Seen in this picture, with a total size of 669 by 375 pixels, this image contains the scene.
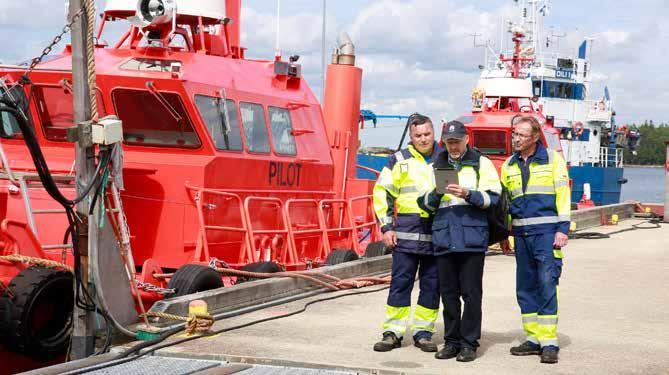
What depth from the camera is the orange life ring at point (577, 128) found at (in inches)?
1259

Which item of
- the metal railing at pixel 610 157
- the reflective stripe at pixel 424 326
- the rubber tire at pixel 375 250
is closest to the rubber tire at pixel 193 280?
the reflective stripe at pixel 424 326

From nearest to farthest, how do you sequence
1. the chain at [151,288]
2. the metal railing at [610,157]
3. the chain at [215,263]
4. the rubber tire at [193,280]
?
the chain at [151,288] → the rubber tire at [193,280] → the chain at [215,263] → the metal railing at [610,157]

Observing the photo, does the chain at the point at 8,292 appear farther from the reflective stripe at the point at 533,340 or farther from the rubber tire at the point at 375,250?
the rubber tire at the point at 375,250

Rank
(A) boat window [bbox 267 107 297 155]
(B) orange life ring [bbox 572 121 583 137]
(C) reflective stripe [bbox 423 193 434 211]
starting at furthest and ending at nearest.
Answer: (B) orange life ring [bbox 572 121 583 137] < (A) boat window [bbox 267 107 297 155] < (C) reflective stripe [bbox 423 193 434 211]

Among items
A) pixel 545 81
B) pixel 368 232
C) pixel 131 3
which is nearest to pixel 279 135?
pixel 131 3

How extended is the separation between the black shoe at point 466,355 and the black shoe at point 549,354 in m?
0.49

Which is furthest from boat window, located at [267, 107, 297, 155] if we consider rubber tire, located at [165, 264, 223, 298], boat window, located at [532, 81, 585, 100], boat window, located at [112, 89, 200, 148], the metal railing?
the metal railing

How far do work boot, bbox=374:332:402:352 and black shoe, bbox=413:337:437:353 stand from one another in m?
0.16

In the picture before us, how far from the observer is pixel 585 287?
430 inches

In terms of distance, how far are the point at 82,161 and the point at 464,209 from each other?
108 inches

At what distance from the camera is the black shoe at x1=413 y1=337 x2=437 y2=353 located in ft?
23.0

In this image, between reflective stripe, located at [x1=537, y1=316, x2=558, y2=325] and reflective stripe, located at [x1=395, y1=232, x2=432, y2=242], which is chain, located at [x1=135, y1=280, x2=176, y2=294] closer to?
reflective stripe, located at [x1=395, y1=232, x2=432, y2=242]

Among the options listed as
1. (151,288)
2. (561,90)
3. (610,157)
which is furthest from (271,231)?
(610,157)

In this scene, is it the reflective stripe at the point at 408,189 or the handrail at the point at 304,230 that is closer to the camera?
the reflective stripe at the point at 408,189
